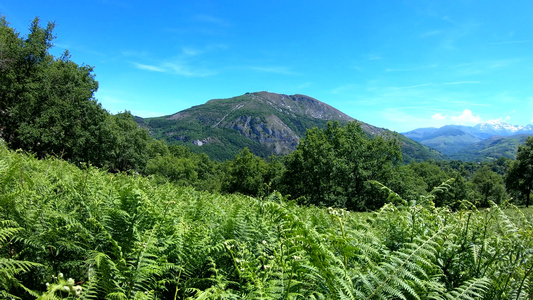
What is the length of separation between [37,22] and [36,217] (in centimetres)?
3976

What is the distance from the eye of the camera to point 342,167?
36344 mm

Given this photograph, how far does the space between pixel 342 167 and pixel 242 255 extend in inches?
1403

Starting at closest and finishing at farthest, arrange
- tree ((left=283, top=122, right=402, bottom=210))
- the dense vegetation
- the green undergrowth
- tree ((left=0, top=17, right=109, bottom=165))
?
the green undergrowth → the dense vegetation → tree ((left=0, top=17, right=109, bottom=165)) → tree ((left=283, top=122, right=402, bottom=210))

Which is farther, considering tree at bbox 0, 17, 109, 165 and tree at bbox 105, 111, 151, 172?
tree at bbox 105, 111, 151, 172

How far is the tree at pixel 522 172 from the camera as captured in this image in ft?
163

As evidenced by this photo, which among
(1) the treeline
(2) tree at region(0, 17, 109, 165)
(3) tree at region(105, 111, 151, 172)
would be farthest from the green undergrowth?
(3) tree at region(105, 111, 151, 172)

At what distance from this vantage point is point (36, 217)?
2797 millimetres

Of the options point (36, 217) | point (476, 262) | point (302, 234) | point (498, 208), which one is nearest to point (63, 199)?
point (36, 217)

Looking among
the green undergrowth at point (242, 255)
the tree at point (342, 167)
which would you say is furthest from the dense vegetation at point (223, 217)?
the tree at point (342, 167)

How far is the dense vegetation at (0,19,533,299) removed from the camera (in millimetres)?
2193

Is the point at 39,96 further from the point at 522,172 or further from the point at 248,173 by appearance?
the point at 522,172

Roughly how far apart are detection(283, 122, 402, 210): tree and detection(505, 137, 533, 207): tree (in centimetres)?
3120

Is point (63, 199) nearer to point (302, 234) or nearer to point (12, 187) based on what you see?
point (12, 187)

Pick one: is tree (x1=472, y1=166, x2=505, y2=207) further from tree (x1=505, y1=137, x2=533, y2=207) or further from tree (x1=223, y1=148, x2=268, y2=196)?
tree (x1=223, y1=148, x2=268, y2=196)
